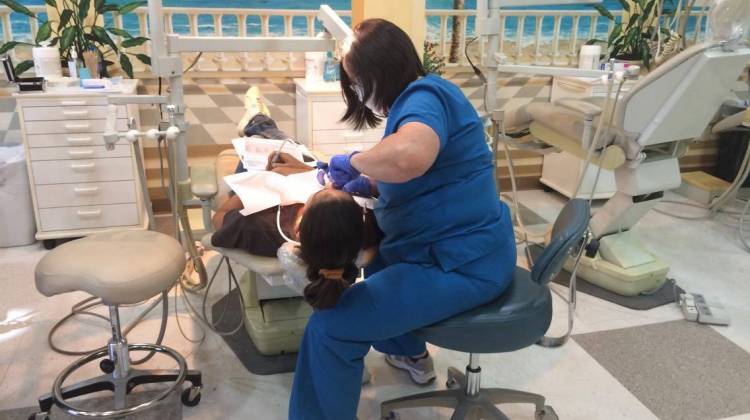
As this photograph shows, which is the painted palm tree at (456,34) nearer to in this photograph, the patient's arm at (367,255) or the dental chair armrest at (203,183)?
the dental chair armrest at (203,183)

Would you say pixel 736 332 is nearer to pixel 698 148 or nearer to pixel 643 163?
pixel 643 163

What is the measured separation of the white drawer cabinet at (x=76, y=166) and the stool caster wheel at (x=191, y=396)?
141 cm

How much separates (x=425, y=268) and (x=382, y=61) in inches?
19.6

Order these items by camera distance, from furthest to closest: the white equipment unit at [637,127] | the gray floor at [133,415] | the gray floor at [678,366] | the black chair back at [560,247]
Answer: the white equipment unit at [637,127], the gray floor at [678,366], the gray floor at [133,415], the black chair back at [560,247]

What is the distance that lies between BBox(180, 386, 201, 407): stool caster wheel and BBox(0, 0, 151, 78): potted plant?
194cm

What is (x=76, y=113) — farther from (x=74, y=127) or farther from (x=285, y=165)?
(x=285, y=165)

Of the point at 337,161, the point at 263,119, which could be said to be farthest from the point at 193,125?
the point at 337,161

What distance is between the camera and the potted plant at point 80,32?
297 cm

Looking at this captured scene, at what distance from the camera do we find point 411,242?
1.50 m

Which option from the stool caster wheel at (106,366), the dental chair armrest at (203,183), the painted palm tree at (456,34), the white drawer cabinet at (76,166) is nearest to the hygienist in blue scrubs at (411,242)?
the dental chair armrest at (203,183)

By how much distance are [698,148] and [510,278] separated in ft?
11.5

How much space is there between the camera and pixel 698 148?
172 inches

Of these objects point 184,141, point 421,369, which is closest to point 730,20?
point 421,369

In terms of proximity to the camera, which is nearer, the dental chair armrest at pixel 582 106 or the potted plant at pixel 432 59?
the dental chair armrest at pixel 582 106
